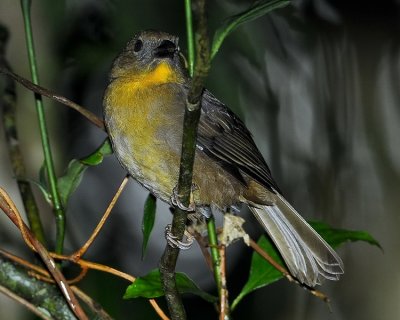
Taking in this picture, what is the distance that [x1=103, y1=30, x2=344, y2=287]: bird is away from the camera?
3.30m

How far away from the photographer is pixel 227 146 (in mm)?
3523

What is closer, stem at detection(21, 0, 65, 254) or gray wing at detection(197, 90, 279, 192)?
stem at detection(21, 0, 65, 254)

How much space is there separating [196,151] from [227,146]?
174 millimetres

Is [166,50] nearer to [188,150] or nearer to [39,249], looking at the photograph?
[39,249]

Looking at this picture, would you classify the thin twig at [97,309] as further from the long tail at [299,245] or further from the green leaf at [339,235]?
the green leaf at [339,235]

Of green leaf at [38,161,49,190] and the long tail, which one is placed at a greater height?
the long tail

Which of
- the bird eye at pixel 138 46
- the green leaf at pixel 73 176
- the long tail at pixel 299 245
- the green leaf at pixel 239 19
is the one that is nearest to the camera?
the green leaf at pixel 239 19

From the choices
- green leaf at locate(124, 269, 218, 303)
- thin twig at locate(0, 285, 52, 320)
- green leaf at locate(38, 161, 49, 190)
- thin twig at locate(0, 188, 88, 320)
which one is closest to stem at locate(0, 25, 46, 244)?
green leaf at locate(38, 161, 49, 190)

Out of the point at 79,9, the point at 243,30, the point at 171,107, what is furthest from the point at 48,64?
the point at 171,107

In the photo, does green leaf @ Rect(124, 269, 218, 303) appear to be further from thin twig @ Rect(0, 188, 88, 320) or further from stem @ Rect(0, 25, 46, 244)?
stem @ Rect(0, 25, 46, 244)

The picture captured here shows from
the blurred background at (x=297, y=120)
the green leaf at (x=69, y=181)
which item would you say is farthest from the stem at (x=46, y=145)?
the blurred background at (x=297, y=120)

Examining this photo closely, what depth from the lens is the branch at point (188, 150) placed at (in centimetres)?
183

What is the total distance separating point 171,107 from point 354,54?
2.83 metres

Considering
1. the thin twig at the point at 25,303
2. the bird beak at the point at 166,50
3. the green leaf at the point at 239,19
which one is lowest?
the thin twig at the point at 25,303
